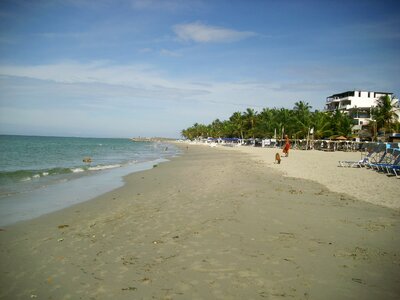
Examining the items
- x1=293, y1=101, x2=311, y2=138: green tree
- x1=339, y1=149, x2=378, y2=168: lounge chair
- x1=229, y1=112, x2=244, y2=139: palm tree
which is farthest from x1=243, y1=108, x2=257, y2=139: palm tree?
x1=339, y1=149, x2=378, y2=168: lounge chair

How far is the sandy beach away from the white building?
72245 mm

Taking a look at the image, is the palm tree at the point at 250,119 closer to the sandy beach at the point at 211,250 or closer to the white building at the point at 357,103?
the white building at the point at 357,103

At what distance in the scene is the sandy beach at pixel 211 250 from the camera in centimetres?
399

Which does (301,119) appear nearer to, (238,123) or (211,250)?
(238,123)

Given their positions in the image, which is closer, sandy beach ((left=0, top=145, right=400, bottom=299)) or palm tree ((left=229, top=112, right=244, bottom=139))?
sandy beach ((left=0, top=145, right=400, bottom=299))

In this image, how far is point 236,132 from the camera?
9969 centimetres

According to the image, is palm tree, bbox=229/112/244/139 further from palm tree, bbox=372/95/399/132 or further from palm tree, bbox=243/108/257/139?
palm tree, bbox=372/95/399/132

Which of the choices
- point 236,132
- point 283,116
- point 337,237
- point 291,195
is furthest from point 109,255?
point 236,132

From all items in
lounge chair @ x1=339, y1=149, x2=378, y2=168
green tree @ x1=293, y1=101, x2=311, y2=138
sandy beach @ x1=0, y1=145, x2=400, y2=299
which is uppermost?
green tree @ x1=293, y1=101, x2=311, y2=138

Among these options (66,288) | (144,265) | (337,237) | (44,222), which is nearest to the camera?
(66,288)

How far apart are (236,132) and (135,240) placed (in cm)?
9496

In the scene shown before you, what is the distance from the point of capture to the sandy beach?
157 inches

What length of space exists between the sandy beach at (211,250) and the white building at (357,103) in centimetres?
7224

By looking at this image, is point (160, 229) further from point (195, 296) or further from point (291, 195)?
point (291, 195)
